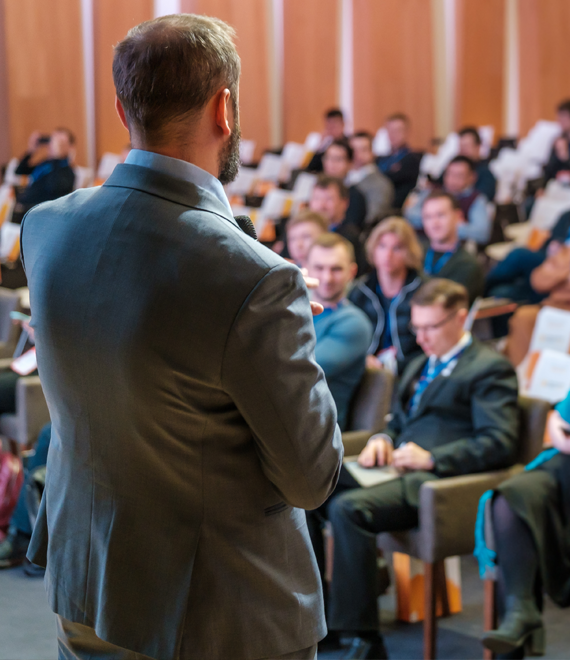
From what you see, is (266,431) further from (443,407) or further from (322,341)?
(322,341)

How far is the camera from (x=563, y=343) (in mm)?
3939

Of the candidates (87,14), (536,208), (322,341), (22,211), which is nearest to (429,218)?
(322,341)

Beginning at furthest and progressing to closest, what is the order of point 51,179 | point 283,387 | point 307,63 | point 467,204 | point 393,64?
point 393,64
point 307,63
point 51,179
point 467,204
point 283,387

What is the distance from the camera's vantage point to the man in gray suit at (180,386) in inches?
41.7

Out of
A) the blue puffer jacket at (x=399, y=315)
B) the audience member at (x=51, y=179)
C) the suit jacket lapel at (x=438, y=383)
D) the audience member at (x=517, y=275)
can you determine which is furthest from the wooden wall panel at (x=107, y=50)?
the suit jacket lapel at (x=438, y=383)

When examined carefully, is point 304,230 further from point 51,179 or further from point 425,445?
point 51,179

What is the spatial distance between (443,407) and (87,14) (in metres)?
9.35

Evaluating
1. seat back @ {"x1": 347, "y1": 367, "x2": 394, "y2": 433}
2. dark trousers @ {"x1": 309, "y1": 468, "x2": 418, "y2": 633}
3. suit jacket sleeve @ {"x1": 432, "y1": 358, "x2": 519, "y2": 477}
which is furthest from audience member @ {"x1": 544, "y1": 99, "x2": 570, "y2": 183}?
Result: dark trousers @ {"x1": 309, "y1": 468, "x2": 418, "y2": 633}

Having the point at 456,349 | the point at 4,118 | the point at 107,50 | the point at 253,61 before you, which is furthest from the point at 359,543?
the point at 253,61

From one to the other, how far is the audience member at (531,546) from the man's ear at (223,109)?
6.07 ft

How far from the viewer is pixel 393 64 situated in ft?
41.1

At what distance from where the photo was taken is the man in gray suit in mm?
1060

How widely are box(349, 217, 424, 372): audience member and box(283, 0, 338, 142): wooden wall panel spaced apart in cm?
840

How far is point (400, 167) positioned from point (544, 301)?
402 cm
